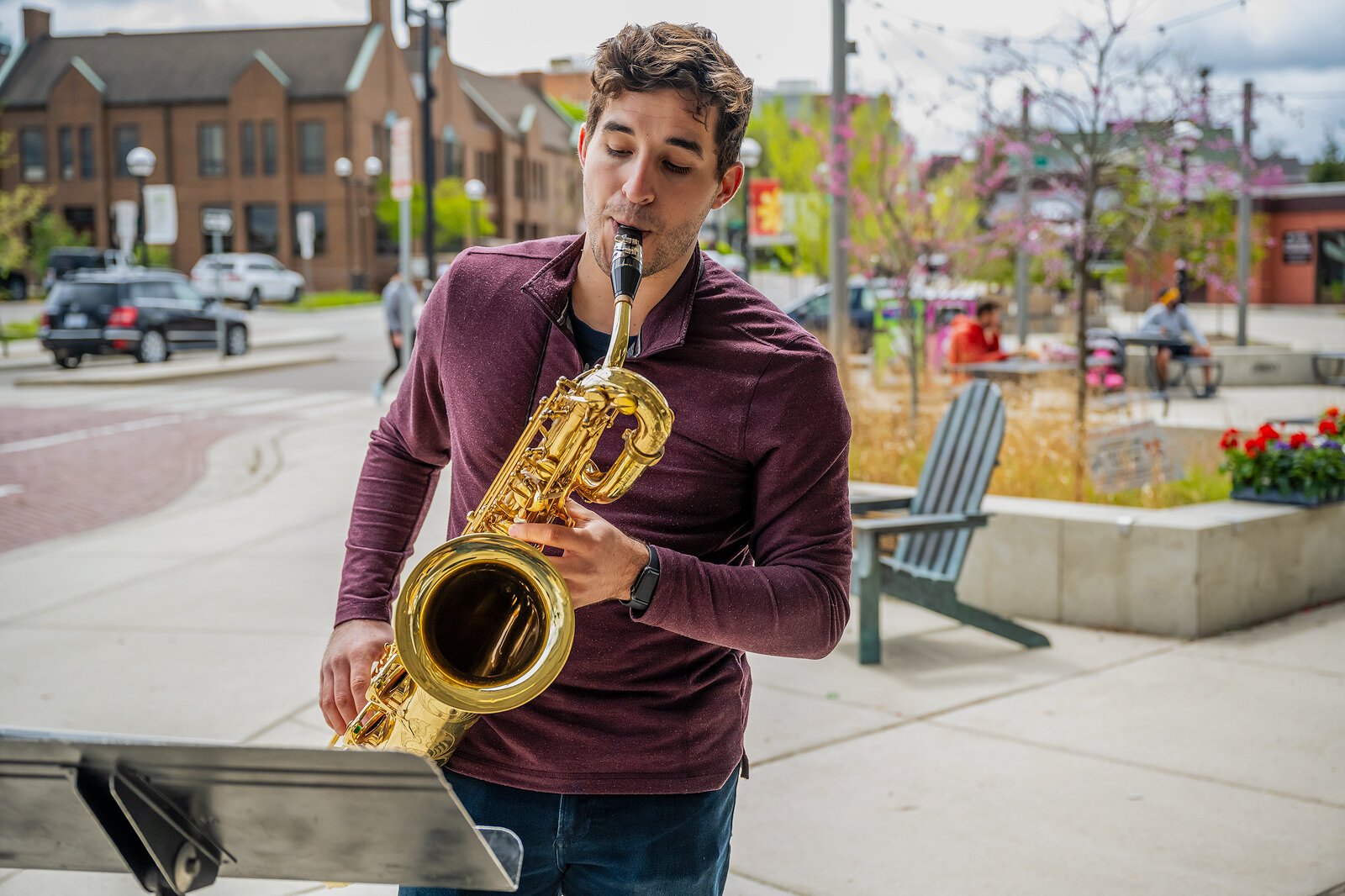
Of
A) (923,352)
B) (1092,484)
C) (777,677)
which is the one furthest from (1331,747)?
(923,352)

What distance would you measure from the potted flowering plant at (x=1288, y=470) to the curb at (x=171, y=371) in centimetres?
1809

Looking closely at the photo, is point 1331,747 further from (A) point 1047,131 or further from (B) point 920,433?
(A) point 1047,131

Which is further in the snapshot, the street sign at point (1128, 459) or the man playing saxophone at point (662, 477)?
the street sign at point (1128, 459)

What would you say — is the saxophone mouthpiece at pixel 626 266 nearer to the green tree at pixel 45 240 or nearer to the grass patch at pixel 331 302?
the grass patch at pixel 331 302

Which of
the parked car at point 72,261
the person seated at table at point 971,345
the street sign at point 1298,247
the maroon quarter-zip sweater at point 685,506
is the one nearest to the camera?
the maroon quarter-zip sweater at point 685,506

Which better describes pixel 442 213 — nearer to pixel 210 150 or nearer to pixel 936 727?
pixel 210 150

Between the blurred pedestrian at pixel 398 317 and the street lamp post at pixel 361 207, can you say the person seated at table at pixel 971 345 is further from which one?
the street lamp post at pixel 361 207

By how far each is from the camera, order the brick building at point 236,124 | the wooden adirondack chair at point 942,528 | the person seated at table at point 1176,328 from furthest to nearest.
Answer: the brick building at point 236,124 < the person seated at table at point 1176,328 < the wooden adirondack chair at point 942,528

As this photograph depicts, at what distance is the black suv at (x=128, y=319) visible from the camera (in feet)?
78.4

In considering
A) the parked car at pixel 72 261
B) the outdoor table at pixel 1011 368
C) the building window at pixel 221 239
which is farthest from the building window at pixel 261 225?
the outdoor table at pixel 1011 368

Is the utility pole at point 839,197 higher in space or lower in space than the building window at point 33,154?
lower

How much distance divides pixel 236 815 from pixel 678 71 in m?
1.17

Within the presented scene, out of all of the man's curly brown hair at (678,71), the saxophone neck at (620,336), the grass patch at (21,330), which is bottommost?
the grass patch at (21,330)

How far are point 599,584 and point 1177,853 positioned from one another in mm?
2880
